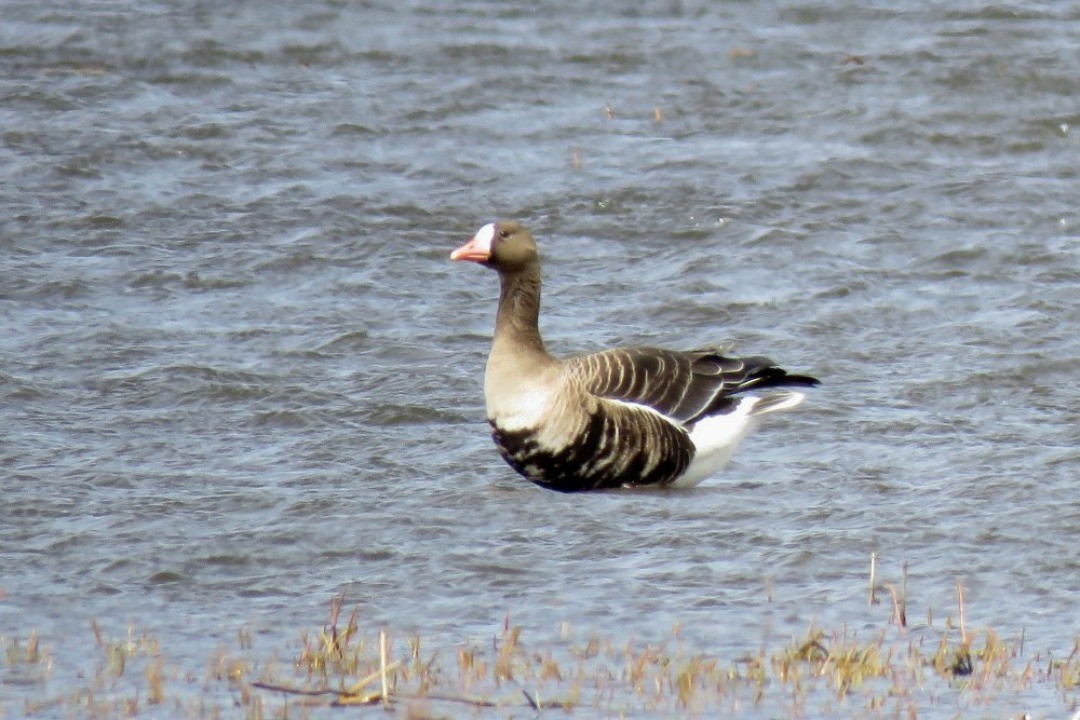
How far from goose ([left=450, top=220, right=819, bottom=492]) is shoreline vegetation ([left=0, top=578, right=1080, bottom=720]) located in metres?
2.49

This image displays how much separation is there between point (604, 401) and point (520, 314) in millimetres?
→ 612

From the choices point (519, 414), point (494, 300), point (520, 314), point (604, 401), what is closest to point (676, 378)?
point (604, 401)

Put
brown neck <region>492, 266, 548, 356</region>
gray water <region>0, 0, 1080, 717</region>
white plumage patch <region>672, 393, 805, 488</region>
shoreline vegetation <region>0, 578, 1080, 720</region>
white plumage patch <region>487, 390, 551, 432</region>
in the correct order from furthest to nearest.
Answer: white plumage patch <region>672, 393, 805, 488</region>
brown neck <region>492, 266, 548, 356</region>
white plumage patch <region>487, 390, 551, 432</region>
gray water <region>0, 0, 1080, 717</region>
shoreline vegetation <region>0, 578, 1080, 720</region>

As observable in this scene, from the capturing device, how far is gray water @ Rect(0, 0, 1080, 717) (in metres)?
7.49

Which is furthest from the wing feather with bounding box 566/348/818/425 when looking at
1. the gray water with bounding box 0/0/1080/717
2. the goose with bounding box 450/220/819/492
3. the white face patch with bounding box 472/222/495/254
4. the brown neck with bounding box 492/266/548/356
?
the white face patch with bounding box 472/222/495/254

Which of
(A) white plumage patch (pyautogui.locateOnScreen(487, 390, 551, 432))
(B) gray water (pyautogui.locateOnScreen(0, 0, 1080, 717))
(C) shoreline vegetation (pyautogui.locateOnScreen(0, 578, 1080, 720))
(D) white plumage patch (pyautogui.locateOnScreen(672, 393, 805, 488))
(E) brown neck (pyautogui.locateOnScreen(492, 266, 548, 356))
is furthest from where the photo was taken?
(D) white plumage patch (pyautogui.locateOnScreen(672, 393, 805, 488))

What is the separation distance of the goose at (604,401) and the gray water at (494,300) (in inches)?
9.2

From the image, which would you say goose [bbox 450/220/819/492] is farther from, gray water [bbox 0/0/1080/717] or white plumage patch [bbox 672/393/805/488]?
gray water [bbox 0/0/1080/717]

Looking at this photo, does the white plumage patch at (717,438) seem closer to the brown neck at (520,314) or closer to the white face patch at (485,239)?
the brown neck at (520,314)

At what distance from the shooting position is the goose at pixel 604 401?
9094 millimetres

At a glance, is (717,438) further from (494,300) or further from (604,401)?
(494,300)

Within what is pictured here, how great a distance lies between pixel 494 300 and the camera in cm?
1265

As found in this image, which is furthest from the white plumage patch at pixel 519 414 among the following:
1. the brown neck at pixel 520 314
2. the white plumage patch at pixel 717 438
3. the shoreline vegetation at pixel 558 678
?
the shoreline vegetation at pixel 558 678

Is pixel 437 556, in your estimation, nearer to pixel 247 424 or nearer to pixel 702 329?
pixel 247 424
